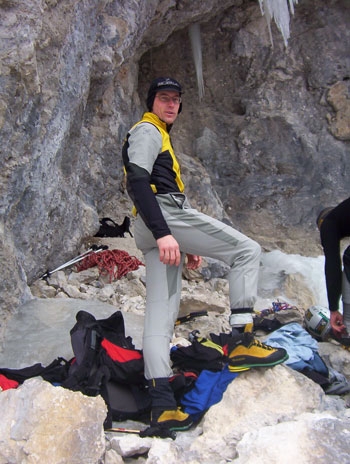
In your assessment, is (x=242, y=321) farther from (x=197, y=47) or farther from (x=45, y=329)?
(x=197, y=47)

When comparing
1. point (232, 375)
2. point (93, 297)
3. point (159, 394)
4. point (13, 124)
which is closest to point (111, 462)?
point (159, 394)

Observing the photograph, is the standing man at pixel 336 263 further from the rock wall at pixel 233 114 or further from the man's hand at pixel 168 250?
the rock wall at pixel 233 114

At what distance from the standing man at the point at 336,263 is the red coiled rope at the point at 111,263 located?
8.30ft

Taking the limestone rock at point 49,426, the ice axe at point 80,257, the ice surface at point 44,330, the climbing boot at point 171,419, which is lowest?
the ice axe at point 80,257

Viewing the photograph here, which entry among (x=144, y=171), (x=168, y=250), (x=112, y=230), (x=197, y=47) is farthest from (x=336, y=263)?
(x=197, y=47)

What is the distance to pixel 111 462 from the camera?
174 centimetres

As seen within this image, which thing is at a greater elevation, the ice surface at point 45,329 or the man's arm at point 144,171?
the man's arm at point 144,171

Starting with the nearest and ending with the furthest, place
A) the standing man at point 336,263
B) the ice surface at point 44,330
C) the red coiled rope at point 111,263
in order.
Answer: the ice surface at point 44,330 → the standing man at point 336,263 → the red coiled rope at point 111,263

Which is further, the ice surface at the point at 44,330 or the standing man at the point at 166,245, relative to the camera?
the ice surface at the point at 44,330

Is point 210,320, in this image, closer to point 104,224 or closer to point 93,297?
point 93,297

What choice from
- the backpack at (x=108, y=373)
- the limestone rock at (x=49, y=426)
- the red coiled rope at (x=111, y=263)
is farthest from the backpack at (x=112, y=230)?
the limestone rock at (x=49, y=426)

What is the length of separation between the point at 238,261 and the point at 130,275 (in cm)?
294

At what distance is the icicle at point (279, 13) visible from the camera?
26.6ft

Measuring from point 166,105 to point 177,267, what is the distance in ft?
2.77
